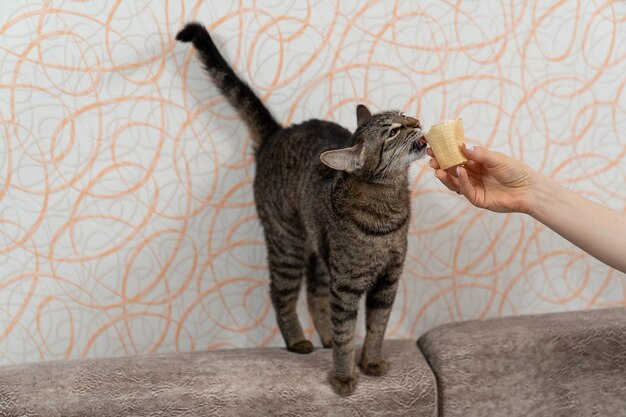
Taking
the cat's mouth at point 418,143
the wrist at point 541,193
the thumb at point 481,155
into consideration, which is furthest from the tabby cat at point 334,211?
the wrist at point 541,193

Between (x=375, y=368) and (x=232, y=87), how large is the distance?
85 cm

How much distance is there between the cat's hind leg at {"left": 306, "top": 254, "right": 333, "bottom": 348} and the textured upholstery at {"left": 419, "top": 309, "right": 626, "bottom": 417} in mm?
311

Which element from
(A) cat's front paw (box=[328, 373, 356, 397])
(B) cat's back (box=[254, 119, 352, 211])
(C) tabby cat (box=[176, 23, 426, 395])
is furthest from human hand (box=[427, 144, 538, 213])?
(A) cat's front paw (box=[328, 373, 356, 397])

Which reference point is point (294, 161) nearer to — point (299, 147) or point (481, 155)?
point (299, 147)

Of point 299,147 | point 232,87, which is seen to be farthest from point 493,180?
point 232,87

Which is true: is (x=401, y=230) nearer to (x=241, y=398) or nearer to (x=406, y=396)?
(x=406, y=396)

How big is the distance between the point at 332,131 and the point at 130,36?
64cm

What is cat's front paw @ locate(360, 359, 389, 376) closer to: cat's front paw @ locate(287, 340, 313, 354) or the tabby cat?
the tabby cat

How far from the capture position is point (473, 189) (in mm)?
1285

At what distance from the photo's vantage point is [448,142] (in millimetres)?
1161

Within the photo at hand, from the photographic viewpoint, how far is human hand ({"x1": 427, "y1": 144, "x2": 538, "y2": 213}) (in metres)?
1.21

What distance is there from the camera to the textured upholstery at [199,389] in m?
1.26

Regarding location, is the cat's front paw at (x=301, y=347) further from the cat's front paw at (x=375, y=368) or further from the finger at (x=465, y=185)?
the finger at (x=465, y=185)

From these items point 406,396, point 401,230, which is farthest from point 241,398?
point 401,230
